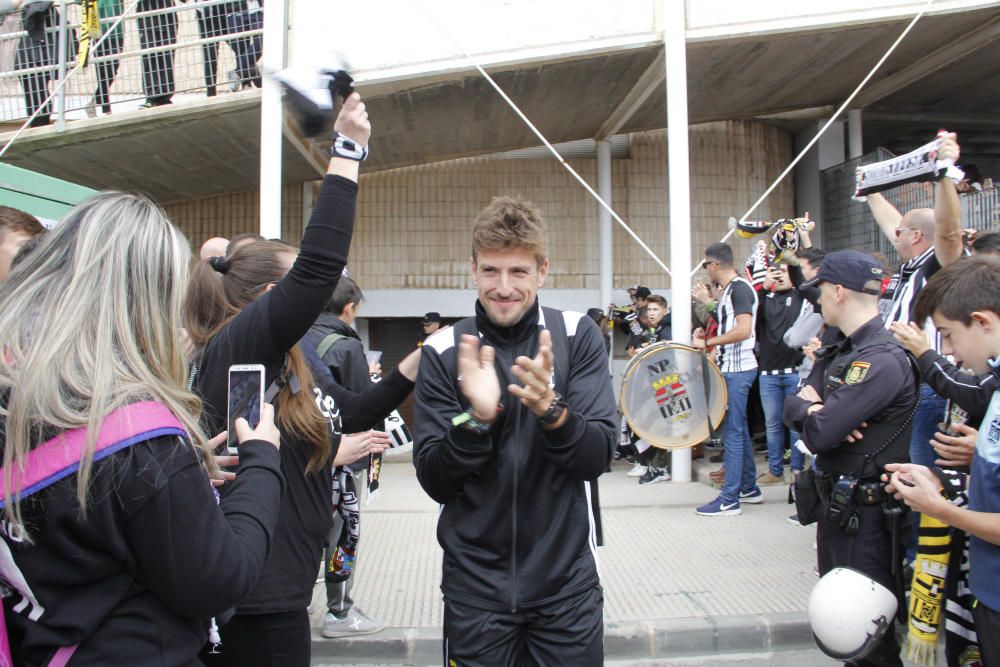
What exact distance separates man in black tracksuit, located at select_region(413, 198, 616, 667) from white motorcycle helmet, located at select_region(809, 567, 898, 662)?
1.16 metres

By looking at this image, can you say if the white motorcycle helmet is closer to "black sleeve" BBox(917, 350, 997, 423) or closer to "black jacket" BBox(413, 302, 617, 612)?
"black sleeve" BBox(917, 350, 997, 423)

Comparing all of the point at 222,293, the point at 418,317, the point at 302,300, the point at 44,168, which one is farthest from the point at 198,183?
the point at 302,300

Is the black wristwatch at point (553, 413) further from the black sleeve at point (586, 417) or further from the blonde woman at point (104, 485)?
the blonde woman at point (104, 485)

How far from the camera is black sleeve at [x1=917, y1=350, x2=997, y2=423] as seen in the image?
9.77 ft

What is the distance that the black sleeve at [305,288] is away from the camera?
6.28 ft

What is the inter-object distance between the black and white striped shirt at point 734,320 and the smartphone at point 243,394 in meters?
5.21

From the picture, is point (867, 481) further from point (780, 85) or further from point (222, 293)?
point (780, 85)

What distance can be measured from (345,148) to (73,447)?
41.4 inches

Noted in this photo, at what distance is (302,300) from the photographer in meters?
1.93

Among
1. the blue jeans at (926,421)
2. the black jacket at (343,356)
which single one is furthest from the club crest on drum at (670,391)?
the black jacket at (343,356)

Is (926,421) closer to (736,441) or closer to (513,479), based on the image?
(736,441)

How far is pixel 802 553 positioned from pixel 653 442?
1378 millimetres

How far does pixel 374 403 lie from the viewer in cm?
276

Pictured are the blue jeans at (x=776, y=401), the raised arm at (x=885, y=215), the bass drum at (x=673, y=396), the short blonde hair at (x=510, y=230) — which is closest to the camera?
the short blonde hair at (x=510, y=230)
